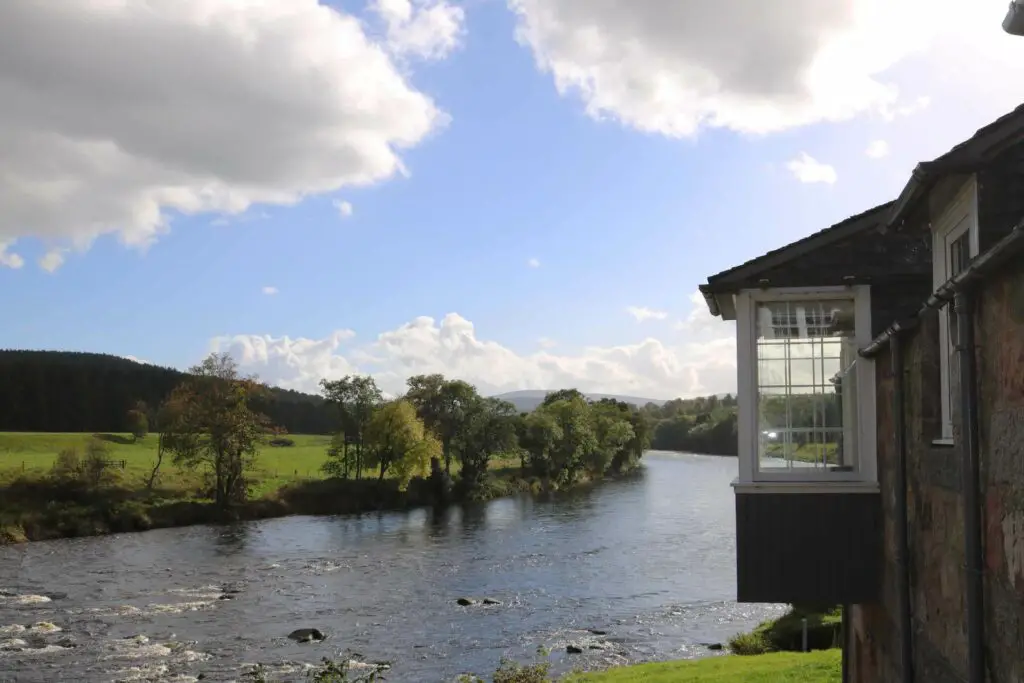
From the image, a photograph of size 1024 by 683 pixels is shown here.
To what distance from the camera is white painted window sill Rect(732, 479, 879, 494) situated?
8.16m

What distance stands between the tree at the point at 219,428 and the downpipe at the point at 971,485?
46796mm

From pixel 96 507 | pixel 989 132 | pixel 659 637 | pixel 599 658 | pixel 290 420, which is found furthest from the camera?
pixel 290 420

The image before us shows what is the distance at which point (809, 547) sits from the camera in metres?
Result: 8.28

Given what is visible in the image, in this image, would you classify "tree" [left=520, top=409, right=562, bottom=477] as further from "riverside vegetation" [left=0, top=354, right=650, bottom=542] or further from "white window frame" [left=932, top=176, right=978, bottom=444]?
"white window frame" [left=932, top=176, right=978, bottom=444]

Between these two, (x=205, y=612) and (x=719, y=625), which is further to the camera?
(x=205, y=612)

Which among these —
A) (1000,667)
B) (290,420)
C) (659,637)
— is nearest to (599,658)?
(659,637)

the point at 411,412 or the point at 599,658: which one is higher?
the point at 411,412

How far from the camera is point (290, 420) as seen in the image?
310 feet

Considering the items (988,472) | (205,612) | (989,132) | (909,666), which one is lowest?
(205,612)

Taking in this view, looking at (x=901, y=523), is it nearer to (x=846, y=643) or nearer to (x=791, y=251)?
(x=791, y=251)

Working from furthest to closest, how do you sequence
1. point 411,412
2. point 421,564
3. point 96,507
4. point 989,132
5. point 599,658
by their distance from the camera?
point 411,412 → point 96,507 → point 421,564 → point 599,658 → point 989,132

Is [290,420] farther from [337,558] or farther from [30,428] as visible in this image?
[337,558]

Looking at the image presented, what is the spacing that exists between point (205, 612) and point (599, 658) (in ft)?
38.6

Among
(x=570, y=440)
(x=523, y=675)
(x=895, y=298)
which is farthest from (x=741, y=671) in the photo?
(x=570, y=440)
